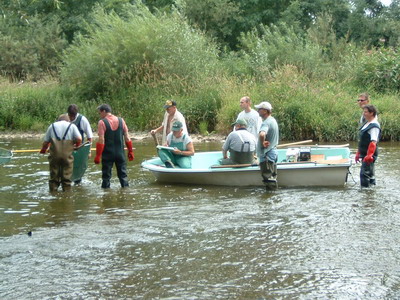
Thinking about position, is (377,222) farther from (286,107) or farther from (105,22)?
(105,22)

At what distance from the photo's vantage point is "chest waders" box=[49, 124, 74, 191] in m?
12.0

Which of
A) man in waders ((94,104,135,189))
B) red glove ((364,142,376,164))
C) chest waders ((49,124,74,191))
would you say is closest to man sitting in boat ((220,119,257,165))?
man in waders ((94,104,135,189))

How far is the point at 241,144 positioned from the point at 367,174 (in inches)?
90.1

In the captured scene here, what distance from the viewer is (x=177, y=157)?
1298 centimetres

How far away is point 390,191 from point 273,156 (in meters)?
2.22

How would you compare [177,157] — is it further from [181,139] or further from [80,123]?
[80,123]

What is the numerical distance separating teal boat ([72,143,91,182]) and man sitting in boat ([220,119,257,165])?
2.60m

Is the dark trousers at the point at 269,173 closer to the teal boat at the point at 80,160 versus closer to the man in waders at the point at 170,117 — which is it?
the man in waders at the point at 170,117

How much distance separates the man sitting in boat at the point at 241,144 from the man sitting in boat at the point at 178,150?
787 millimetres

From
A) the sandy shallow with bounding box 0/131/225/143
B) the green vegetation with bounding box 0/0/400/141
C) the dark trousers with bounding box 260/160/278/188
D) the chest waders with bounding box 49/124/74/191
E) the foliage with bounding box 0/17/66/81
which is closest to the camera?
the dark trousers with bounding box 260/160/278/188

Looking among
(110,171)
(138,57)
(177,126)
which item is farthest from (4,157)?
(138,57)

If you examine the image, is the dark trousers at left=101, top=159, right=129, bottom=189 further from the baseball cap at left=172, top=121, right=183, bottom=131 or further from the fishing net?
the fishing net

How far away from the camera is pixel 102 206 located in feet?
37.1

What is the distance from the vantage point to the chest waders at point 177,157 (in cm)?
1280
